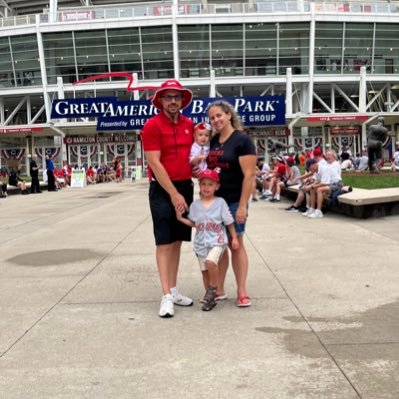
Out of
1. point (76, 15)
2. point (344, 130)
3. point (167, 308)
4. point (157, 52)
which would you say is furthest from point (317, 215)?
point (76, 15)

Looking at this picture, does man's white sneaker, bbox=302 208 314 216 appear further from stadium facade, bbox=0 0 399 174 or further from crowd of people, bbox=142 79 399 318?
stadium facade, bbox=0 0 399 174

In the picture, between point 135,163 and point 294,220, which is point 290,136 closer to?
point 135,163

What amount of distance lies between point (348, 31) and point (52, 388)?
55367 millimetres

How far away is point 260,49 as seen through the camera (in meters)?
52.8

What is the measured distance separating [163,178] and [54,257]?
3614mm

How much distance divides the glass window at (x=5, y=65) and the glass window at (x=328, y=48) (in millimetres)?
31632

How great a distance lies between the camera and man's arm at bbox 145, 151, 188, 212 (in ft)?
14.5

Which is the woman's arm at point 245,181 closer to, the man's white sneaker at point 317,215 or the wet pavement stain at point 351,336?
the wet pavement stain at point 351,336

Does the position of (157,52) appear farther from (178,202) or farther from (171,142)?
(178,202)

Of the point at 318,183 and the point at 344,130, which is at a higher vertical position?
the point at 318,183

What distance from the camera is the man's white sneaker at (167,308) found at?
4.46 metres

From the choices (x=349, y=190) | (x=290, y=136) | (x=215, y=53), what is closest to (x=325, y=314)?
(x=349, y=190)

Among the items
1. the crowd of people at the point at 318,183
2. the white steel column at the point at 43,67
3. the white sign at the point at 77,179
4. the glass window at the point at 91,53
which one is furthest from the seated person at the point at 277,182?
the glass window at the point at 91,53

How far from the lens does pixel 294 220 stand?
36.0ft
